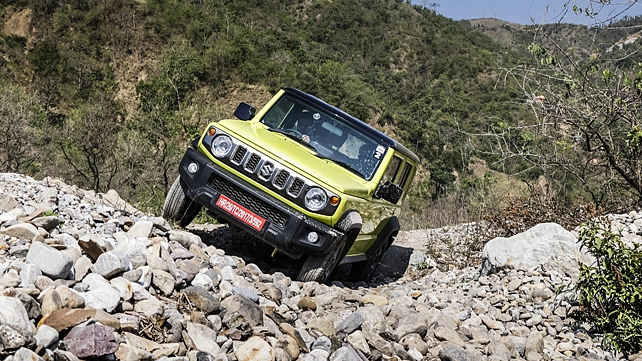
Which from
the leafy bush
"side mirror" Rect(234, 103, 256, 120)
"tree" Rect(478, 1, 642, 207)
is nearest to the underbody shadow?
"side mirror" Rect(234, 103, 256, 120)

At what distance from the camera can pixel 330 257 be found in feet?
19.2

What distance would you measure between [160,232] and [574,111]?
19.8 ft

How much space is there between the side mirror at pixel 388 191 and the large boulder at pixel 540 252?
5.49 feet

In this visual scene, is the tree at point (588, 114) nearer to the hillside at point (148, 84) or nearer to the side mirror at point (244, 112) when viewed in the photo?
the side mirror at point (244, 112)

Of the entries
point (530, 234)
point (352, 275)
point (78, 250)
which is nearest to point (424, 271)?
point (352, 275)

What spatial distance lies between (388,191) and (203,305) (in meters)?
3.07

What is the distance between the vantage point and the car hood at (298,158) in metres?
5.70

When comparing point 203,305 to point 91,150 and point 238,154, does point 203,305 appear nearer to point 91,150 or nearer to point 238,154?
point 238,154

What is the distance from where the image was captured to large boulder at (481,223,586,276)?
6.58 m

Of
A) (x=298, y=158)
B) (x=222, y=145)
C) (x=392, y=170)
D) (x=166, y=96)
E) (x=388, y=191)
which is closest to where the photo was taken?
(x=298, y=158)

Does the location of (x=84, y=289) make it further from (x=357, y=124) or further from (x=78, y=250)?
(x=357, y=124)

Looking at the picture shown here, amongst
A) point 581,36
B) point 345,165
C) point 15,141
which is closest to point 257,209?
point 345,165

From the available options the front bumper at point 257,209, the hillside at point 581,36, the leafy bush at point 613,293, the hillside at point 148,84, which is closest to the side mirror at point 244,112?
the front bumper at point 257,209

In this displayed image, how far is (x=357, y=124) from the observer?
269 inches
